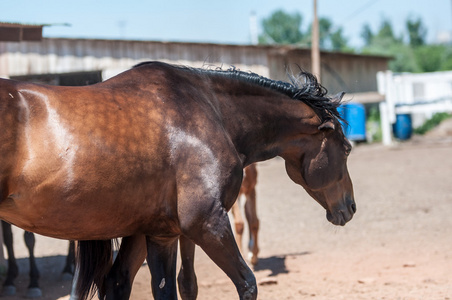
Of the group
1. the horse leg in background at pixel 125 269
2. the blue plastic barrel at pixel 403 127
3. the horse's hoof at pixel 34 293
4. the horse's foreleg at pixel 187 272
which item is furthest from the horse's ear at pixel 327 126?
the blue plastic barrel at pixel 403 127

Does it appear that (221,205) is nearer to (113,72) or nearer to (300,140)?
(300,140)

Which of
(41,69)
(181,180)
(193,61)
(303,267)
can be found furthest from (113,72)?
(181,180)

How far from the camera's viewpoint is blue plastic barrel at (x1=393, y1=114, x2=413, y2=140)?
811 inches

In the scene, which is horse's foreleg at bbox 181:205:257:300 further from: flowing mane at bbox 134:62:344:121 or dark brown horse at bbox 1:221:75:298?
dark brown horse at bbox 1:221:75:298

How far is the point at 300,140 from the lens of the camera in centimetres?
455

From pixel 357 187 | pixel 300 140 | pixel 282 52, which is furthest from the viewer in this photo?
pixel 282 52

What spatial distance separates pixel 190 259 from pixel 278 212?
6414mm

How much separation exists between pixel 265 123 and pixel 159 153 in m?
1.00

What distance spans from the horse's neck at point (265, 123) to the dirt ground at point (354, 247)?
1351 millimetres

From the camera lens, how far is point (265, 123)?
441cm

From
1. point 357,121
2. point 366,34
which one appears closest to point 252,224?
point 357,121

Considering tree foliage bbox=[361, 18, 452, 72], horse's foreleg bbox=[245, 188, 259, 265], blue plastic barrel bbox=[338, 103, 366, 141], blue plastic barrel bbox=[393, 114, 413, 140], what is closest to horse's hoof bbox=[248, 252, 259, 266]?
horse's foreleg bbox=[245, 188, 259, 265]

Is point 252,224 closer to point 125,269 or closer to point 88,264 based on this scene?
point 125,269

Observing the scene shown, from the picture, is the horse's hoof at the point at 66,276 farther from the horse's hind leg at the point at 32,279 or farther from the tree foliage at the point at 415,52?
the tree foliage at the point at 415,52
